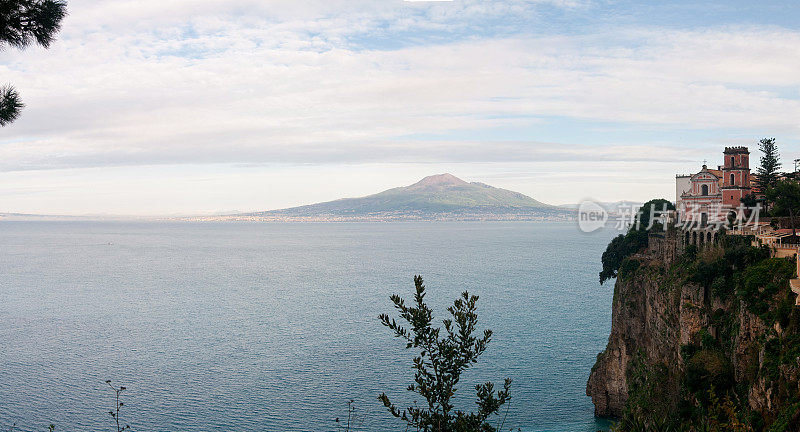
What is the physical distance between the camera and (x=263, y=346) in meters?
65.2

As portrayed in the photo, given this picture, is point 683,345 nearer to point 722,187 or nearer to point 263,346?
point 722,187

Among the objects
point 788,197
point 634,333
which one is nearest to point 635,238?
point 634,333

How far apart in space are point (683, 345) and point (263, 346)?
44193 mm

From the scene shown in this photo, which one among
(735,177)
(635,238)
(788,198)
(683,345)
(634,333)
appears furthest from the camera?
(635,238)

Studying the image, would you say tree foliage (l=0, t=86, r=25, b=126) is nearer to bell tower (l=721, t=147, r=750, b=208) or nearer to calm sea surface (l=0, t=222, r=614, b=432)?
calm sea surface (l=0, t=222, r=614, b=432)

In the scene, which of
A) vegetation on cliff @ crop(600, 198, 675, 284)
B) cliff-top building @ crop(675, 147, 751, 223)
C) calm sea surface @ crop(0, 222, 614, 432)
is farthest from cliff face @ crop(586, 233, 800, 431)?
cliff-top building @ crop(675, 147, 751, 223)

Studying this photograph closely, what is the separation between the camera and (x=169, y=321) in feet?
265

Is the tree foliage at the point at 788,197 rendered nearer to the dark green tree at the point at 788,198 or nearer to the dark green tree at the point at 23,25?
the dark green tree at the point at 788,198

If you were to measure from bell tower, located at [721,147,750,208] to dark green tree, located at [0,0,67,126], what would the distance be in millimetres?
54144

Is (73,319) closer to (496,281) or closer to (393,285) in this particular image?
(393,285)

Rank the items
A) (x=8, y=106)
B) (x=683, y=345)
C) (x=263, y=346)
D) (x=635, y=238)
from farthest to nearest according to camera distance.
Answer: (x=263, y=346) < (x=635, y=238) < (x=683, y=345) < (x=8, y=106)

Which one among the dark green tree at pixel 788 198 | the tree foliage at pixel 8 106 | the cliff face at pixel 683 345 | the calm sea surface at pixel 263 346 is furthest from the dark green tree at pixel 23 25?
the dark green tree at pixel 788 198

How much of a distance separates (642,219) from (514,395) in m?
26.1

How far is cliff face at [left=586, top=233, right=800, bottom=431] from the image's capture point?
2431 centimetres
